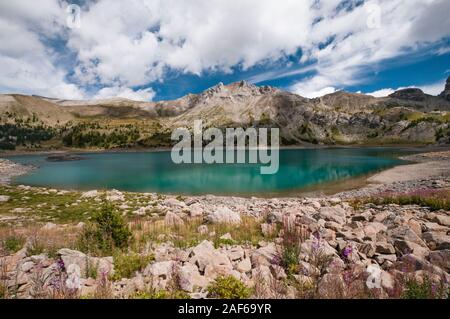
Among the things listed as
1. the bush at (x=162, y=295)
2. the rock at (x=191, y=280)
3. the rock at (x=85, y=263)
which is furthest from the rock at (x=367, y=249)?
the rock at (x=85, y=263)

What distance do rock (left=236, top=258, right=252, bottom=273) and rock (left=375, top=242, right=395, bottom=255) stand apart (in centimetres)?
452

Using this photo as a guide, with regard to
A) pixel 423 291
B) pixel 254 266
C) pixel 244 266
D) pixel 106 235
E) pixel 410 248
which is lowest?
Answer: pixel 254 266

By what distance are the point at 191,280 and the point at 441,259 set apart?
7.52 m

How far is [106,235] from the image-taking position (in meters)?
9.88

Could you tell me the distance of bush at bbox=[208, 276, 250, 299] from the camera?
5.90m

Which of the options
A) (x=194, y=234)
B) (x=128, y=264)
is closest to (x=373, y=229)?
(x=194, y=234)

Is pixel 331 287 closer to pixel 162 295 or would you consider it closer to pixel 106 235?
pixel 162 295

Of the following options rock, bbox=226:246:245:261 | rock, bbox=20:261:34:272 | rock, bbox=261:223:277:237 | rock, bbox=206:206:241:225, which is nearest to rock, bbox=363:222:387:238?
rock, bbox=261:223:277:237

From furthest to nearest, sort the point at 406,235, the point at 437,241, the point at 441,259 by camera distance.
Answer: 1. the point at 406,235
2. the point at 437,241
3. the point at 441,259

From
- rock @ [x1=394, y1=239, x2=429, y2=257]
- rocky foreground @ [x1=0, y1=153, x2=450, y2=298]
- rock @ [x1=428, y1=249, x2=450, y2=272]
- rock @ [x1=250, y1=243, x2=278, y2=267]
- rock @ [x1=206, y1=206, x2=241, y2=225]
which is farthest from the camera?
rock @ [x1=206, y1=206, x2=241, y2=225]

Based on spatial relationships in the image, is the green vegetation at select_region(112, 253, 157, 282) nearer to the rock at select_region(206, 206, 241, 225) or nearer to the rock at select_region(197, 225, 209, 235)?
the rock at select_region(197, 225, 209, 235)
